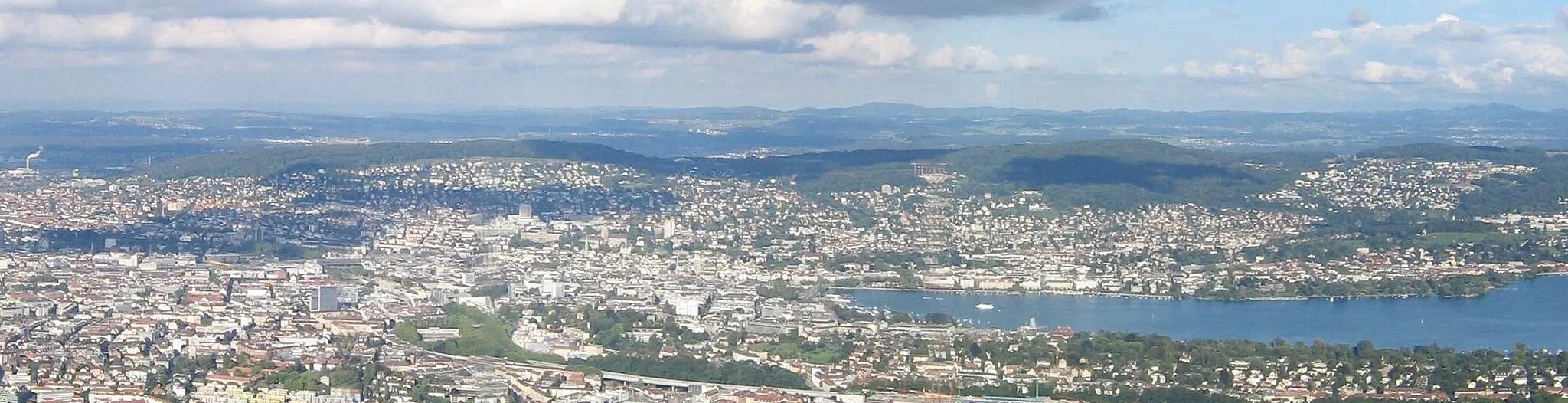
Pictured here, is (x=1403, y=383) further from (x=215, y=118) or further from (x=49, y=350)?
(x=215, y=118)

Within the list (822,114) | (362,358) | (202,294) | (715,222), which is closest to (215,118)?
(822,114)

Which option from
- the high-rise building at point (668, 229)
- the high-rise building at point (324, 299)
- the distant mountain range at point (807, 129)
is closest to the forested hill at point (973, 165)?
the high-rise building at point (668, 229)

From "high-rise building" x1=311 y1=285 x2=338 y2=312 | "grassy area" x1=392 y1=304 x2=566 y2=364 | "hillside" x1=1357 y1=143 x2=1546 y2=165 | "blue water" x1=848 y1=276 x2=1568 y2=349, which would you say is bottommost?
"blue water" x1=848 y1=276 x2=1568 y2=349

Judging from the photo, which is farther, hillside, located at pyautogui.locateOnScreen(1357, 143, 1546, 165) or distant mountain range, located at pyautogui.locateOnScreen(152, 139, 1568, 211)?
hillside, located at pyautogui.locateOnScreen(1357, 143, 1546, 165)

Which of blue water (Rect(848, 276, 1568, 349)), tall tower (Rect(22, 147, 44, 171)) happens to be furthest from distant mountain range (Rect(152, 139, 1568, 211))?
blue water (Rect(848, 276, 1568, 349))

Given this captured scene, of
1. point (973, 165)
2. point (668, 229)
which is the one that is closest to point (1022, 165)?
point (973, 165)

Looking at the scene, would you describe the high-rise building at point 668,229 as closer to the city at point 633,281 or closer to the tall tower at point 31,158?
the city at point 633,281

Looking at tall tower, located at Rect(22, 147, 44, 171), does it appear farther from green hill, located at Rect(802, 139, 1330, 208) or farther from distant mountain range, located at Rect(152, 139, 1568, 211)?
green hill, located at Rect(802, 139, 1330, 208)

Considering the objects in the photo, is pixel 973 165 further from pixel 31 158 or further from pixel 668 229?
pixel 31 158
